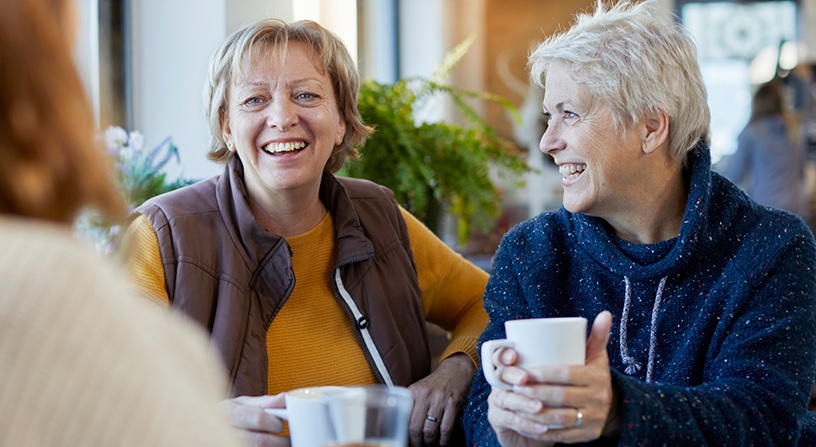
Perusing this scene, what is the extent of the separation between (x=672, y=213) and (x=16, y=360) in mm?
1167

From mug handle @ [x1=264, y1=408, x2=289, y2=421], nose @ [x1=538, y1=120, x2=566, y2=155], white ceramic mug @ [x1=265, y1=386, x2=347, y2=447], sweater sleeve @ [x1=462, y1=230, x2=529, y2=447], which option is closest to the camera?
white ceramic mug @ [x1=265, y1=386, x2=347, y2=447]

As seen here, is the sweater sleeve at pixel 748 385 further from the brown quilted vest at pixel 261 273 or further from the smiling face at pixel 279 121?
the smiling face at pixel 279 121

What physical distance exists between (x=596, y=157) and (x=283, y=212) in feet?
2.13

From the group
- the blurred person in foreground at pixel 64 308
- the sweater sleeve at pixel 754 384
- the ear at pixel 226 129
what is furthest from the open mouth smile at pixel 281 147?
the blurred person in foreground at pixel 64 308

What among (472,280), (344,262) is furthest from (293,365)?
(472,280)

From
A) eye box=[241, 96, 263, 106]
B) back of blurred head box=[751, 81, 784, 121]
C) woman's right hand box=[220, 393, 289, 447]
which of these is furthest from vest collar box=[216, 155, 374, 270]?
back of blurred head box=[751, 81, 784, 121]

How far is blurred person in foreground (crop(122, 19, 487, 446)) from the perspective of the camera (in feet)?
4.54

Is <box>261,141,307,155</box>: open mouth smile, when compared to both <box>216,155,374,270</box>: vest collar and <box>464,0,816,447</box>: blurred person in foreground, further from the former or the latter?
<box>464,0,816,447</box>: blurred person in foreground

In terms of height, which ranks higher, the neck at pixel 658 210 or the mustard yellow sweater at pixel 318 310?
the neck at pixel 658 210

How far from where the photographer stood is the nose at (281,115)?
1.53m

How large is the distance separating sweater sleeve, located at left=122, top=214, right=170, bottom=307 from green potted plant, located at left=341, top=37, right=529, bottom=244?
2.74 ft

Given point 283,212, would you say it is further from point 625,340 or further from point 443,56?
point 443,56

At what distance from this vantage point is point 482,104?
617 cm

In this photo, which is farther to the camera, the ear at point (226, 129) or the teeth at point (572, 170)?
the ear at point (226, 129)
